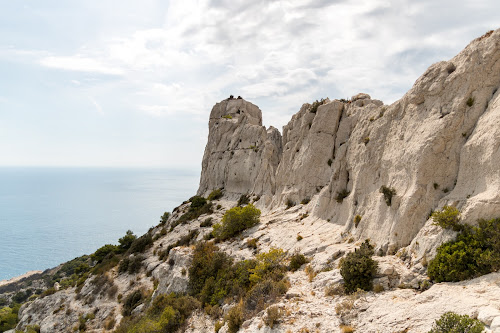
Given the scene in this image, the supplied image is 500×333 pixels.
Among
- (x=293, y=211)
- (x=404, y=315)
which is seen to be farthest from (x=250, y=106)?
(x=404, y=315)

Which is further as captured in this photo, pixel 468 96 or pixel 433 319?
pixel 468 96

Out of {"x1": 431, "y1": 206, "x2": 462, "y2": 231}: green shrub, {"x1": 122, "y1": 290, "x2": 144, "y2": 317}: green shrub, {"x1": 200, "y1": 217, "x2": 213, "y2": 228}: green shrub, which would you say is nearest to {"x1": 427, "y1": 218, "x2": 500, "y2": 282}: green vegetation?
{"x1": 431, "y1": 206, "x2": 462, "y2": 231}: green shrub

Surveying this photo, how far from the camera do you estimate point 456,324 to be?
27.6 feet

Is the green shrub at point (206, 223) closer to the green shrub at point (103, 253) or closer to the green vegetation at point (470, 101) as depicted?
the green shrub at point (103, 253)

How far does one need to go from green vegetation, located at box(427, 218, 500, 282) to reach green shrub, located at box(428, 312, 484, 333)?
3.06 meters

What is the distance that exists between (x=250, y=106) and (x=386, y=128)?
43.0 meters

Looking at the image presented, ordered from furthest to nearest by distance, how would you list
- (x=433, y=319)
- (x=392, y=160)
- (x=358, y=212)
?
1. (x=358, y=212)
2. (x=392, y=160)
3. (x=433, y=319)

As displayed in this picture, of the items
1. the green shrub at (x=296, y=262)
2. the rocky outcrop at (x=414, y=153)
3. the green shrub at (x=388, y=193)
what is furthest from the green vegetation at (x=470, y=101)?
the green shrub at (x=296, y=262)

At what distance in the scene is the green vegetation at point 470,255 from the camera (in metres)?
10.8

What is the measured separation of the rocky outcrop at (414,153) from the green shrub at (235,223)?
6.16m

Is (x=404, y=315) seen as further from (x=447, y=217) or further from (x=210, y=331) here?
(x=210, y=331)

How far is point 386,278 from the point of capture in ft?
42.6

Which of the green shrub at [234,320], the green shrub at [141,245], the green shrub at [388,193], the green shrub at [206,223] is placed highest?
the green shrub at [388,193]

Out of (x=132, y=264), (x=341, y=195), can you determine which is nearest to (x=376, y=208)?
(x=341, y=195)
